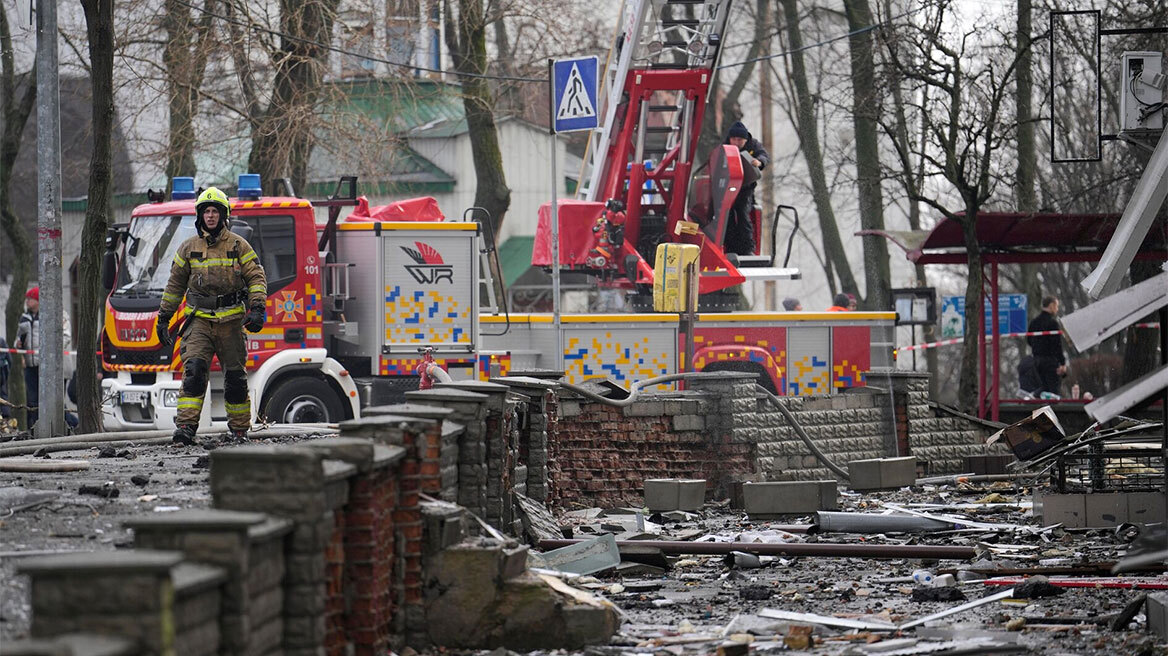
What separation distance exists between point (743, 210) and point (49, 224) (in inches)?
396

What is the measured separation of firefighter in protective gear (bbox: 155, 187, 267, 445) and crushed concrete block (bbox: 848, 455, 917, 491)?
718cm

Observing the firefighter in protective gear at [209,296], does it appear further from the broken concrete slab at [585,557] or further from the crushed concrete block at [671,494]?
the crushed concrete block at [671,494]

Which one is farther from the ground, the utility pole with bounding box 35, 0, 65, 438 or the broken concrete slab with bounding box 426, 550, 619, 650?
the utility pole with bounding box 35, 0, 65, 438

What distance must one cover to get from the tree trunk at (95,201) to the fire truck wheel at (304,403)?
180 cm

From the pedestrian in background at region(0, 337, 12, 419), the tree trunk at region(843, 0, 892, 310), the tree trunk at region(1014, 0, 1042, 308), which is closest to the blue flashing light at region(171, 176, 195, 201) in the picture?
the pedestrian in background at region(0, 337, 12, 419)

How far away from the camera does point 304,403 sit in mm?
17750

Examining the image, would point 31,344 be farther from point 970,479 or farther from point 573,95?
point 970,479

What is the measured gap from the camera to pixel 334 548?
6.90 m

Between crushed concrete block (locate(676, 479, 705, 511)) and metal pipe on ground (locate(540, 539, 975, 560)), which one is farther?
crushed concrete block (locate(676, 479, 705, 511))

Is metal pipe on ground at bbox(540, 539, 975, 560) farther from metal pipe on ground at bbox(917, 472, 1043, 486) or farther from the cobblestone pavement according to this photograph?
metal pipe on ground at bbox(917, 472, 1043, 486)

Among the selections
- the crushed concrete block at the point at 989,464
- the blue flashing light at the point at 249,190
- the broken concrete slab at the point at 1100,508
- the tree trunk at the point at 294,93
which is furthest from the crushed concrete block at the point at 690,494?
the tree trunk at the point at 294,93

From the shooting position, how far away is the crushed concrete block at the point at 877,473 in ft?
58.0

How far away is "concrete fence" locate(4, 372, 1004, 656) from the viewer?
16.6ft

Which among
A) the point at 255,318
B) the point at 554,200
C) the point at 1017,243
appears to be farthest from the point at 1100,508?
the point at 1017,243
